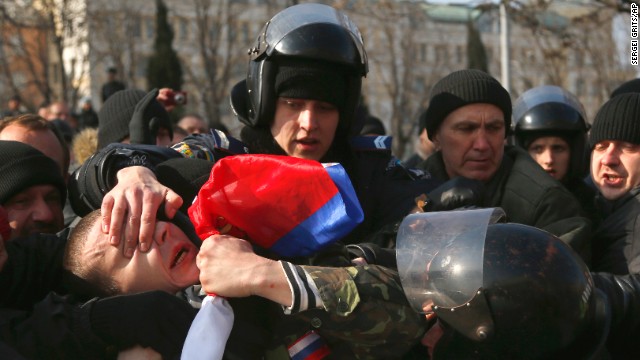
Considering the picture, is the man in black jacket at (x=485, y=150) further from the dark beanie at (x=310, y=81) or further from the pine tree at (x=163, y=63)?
the pine tree at (x=163, y=63)

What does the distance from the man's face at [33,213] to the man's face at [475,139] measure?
177cm

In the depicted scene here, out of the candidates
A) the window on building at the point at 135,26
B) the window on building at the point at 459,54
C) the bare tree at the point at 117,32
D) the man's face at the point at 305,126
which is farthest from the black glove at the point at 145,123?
the window on building at the point at 459,54

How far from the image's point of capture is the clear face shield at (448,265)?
2494 mm

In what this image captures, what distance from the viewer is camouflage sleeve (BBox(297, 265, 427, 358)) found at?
252 centimetres

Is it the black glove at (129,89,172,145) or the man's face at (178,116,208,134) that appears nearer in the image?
the black glove at (129,89,172,145)

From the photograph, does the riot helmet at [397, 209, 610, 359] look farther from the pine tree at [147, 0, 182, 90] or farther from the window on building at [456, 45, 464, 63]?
the window on building at [456, 45, 464, 63]

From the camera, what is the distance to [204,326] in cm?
250

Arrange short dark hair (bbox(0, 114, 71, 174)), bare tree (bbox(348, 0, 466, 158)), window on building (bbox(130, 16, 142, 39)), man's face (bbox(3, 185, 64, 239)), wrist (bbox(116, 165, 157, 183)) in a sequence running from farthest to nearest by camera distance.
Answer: bare tree (bbox(348, 0, 466, 158))
window on building (bbox(130, 16, 142, 39))
short dark hair (bbox(0, 114, 71, 174))
man's face (bbox(3, 185, 64, 239))
wrist (bbox(116, 165, 157, 183))

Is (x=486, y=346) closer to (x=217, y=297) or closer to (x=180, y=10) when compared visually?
(x=217, y=297)

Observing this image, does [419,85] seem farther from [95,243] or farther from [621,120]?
[95,243]

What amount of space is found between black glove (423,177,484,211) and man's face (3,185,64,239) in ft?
4.90

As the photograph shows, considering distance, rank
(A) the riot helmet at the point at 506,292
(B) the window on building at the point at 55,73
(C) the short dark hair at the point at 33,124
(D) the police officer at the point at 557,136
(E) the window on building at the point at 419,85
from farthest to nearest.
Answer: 1. (E) the window on building at the point at 419,85
2. (B) the window on building at the point at 55,73
3. (D) the police officer at the point at 557,136
4. (C) the short dark hair at the point at 33,124
5. (A) the riot helmet at the point at 506,292

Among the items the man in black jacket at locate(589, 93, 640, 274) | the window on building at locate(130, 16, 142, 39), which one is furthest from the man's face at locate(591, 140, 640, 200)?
the window on building at locate(130, 16, 142, 39)

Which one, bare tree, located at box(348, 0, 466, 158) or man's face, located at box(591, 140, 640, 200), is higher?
man's face, located at box(591, 140, 640, 200)
